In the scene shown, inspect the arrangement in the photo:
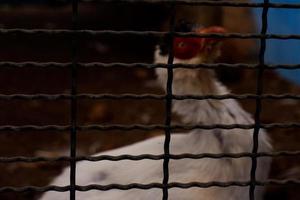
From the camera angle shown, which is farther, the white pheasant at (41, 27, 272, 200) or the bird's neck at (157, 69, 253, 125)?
the bird's neck at (157, 69, 253, 125)

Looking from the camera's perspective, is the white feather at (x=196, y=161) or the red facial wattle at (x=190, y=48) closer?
the white feather at (x=196, y=161)

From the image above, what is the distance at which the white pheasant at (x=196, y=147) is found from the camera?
2865mm

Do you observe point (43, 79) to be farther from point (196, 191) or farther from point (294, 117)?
point (196, 191)

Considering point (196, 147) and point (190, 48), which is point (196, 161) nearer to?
point (196, 147)

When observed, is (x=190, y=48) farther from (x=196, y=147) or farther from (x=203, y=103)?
(x=196, y=147)

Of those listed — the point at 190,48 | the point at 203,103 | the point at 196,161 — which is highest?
the point at 190,48

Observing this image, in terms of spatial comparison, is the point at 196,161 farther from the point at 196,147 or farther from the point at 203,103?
the point at 203,103

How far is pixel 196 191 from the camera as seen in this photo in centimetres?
275

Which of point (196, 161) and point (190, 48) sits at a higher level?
point (190, 48)

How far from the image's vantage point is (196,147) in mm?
3010

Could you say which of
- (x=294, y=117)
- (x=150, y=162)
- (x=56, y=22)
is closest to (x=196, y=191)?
(x=150, y=162)

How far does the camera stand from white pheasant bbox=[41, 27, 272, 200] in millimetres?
2865

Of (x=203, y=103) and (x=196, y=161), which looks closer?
(x=196, y=161)

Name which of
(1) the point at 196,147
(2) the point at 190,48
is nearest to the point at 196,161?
(1) the point at 196,147
